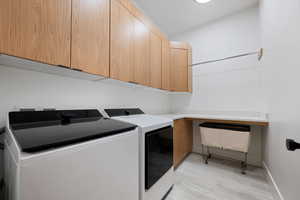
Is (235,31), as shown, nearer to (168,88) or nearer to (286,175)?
(168,88)

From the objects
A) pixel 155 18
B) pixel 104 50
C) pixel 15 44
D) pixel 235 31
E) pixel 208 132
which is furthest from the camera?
pixel 155 18

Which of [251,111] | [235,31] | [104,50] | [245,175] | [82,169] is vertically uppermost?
[235,31]

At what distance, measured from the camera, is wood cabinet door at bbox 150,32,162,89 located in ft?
6.48

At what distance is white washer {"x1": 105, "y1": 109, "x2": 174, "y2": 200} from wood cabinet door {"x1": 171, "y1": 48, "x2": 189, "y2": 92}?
4.47 ft

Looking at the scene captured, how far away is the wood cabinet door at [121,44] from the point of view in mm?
1299

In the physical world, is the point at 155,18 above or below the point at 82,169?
above

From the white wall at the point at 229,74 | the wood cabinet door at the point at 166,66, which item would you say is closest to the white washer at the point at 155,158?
the wood cabinet door at the point at 166,66

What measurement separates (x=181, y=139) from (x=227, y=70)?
168 centimetres

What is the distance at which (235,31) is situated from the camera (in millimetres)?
2361

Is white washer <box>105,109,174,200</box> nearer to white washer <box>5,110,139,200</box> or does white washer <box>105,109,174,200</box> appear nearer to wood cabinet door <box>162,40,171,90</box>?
white washer <box>5,110,139,200</box>

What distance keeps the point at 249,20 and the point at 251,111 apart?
1693 mm

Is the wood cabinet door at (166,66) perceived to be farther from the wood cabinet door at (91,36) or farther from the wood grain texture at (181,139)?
the wood cabinet door at (91,36)

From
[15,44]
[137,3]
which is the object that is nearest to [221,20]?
[137,3]

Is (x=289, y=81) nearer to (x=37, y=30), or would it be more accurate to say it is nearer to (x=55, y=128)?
(x=55, y=128)
